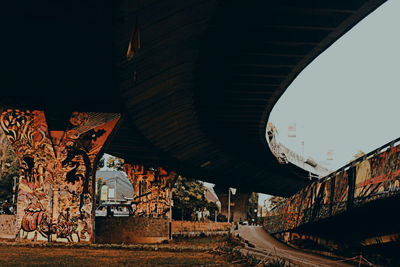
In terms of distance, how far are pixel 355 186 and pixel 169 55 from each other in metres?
8.78

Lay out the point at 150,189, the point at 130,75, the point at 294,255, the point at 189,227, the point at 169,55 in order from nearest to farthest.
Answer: the point at 169,55 < the point at 130,75 < the point at 294,255 < the point at 150,189 < the point at 189,227

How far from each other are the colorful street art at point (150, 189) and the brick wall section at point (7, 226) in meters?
23.3

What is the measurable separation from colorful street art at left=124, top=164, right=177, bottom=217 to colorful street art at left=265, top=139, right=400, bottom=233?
25244 millimetres

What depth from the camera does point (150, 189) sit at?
55.4 meters

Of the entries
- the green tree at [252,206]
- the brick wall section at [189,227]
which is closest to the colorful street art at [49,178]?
the brick wall section at [189,227]

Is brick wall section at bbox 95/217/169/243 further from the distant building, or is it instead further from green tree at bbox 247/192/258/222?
green tree at bbox 247/192/258/222

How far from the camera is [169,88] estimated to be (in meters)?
28.0

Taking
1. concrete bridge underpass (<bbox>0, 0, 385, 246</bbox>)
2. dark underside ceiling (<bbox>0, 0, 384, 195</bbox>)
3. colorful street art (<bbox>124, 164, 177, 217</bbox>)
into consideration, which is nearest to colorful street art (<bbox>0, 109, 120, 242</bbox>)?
concrete bridge underpass (<bbox>0, 0, 385, 246</bbox>)

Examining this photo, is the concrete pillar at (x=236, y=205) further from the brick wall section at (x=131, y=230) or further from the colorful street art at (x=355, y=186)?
the colorful street art at (x=355, y=186)

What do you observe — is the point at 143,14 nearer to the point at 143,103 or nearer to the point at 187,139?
the point at 143,103

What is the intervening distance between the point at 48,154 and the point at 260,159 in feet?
99.9

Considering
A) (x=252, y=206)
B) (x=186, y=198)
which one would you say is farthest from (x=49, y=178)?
(x=252, y=206)

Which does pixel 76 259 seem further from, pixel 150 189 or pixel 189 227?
pixel 189 227

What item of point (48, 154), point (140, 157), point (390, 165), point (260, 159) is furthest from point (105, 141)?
point (260, 159)
